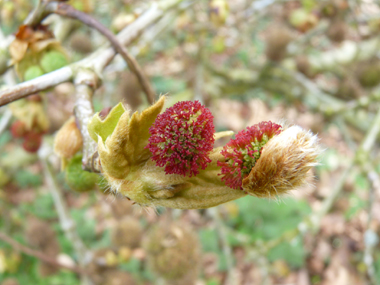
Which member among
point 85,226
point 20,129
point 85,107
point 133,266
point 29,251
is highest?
point 85,107

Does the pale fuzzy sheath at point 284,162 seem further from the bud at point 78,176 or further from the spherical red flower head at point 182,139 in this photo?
the bud at point 78,176

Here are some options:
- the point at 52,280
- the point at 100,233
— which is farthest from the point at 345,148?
the point at 52,280

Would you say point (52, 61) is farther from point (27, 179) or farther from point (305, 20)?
point (27, 179)

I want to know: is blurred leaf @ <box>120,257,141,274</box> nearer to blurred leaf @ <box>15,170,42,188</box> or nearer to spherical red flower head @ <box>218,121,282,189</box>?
blurred leaf @ <box>15,170,42,188</box>

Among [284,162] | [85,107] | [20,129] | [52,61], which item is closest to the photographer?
[284,162]

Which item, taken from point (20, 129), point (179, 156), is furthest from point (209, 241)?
point (179, 156)

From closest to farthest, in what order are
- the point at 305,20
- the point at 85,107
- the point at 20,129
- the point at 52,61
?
the point at 85,107 < the point at 52,61 < the point at 20,129 < the point at 305,20

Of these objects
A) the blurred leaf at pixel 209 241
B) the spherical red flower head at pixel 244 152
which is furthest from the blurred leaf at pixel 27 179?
the spherical red flower head at pixel 244 152

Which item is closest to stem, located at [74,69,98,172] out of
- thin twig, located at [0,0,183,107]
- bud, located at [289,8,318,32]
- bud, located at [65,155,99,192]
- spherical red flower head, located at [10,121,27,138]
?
thin twig, located at [0,0,183,107]
